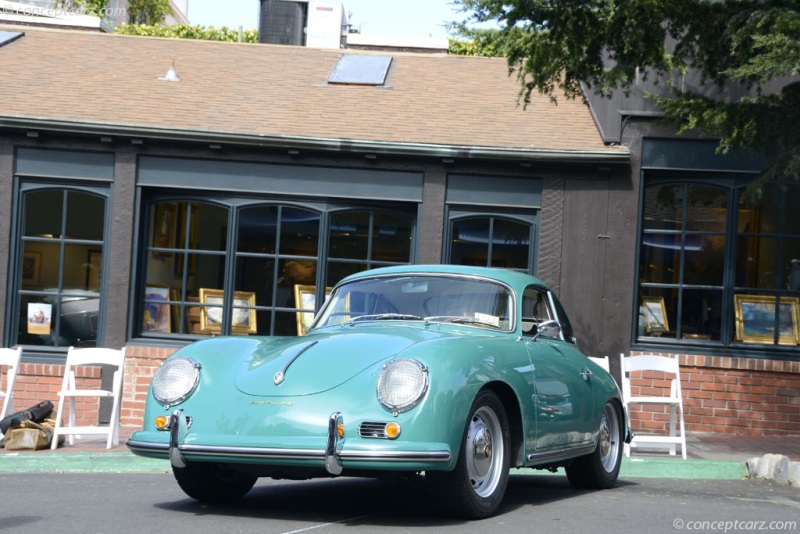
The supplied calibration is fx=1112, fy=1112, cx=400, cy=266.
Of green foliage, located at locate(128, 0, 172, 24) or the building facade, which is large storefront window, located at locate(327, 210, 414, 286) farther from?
green foliage, located at locate(128, 0, 172, 24)

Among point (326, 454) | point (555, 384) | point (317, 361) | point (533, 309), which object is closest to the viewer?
point (326, 454)

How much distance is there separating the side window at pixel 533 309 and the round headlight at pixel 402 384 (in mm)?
1516

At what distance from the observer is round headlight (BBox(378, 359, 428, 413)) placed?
5531mm

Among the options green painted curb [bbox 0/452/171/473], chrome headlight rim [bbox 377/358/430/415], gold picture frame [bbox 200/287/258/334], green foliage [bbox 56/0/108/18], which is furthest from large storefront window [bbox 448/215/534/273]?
green foliage [bbox 56/0/108/18]

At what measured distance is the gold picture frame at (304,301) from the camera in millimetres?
13656

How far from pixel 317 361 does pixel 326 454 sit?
66cm

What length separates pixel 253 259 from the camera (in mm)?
13656

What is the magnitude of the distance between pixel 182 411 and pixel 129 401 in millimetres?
7735

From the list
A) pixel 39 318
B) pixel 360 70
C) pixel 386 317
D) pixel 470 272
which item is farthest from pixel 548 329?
pixel 360 70

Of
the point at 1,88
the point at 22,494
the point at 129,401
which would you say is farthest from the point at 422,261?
the point at 22,494

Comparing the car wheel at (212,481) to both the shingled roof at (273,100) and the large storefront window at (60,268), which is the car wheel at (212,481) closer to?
the shingled roof at (273,100)

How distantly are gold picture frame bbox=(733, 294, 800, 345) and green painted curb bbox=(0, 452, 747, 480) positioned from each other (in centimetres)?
412

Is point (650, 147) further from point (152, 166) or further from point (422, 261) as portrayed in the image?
point (152, 166)

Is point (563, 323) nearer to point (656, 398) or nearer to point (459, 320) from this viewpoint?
point (459, 320)
